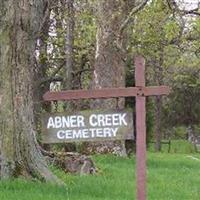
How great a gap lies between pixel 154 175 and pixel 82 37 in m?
13.9

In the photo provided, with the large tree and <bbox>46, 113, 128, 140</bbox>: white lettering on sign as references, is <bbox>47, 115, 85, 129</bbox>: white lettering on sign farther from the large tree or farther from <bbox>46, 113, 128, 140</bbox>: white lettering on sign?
the large tree

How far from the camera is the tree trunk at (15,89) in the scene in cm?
1059

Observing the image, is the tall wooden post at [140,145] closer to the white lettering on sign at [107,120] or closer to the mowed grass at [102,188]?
the white lettering on sign at [107,120]

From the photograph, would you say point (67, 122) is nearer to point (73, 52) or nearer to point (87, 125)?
point (87, 125)

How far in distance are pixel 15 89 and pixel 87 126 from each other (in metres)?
3.50

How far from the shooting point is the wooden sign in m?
7.35

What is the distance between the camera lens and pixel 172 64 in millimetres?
40500

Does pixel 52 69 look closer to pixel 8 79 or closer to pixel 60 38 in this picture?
pixel 60 38

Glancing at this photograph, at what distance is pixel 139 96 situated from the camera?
7.71 meters

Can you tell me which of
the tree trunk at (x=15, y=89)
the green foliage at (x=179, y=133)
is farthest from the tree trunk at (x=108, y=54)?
the green foliage at (x=179, y=133)

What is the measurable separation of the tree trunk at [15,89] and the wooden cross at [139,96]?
9.32ft

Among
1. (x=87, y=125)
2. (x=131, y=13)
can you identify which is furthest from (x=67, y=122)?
(x=131, y=13)

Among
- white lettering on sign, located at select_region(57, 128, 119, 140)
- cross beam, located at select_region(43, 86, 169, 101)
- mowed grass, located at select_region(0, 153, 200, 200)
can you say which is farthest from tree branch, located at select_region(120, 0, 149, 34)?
white lettering on sign, located at select_region(57, 128, 119, 140)

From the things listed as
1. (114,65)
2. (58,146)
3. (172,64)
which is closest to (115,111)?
(114,65)
